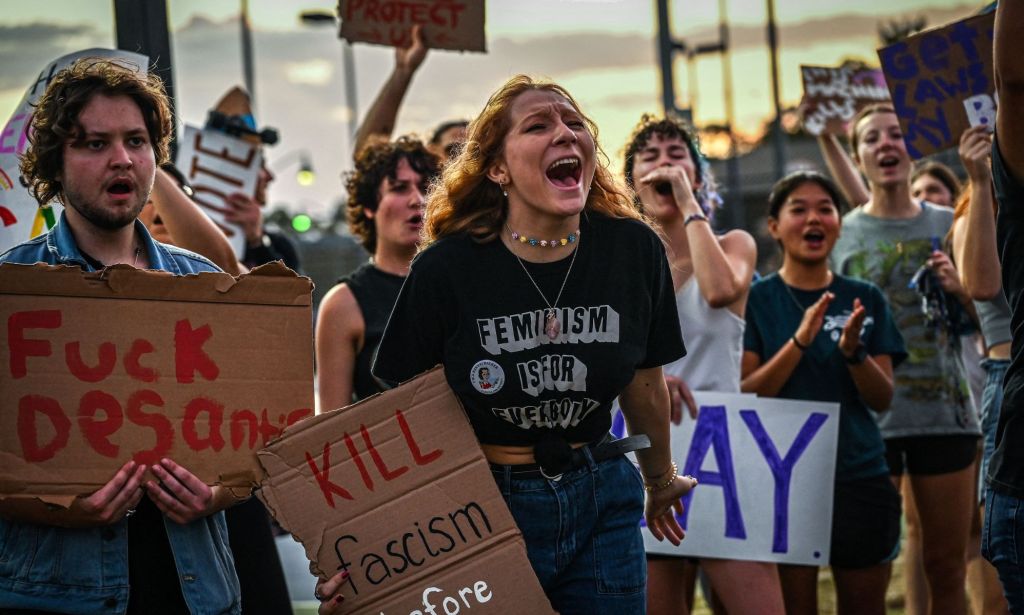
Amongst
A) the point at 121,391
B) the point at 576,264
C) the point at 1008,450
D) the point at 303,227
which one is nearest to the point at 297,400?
the point at 121,391

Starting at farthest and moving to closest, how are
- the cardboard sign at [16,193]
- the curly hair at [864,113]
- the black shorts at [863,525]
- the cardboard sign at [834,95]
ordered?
the cardboard sign at [834,95] < the curly hair at [864,113] < the black shorts at [863,525] < the cardboard sign at [16,193]

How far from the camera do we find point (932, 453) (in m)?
5.26

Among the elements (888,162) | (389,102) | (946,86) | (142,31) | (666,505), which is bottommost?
(666,505)

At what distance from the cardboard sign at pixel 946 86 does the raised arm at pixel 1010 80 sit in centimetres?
236

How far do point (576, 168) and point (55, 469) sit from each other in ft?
4.64

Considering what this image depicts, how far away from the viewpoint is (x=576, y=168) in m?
3.15

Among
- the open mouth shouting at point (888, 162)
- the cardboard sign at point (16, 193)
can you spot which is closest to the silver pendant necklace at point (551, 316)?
the cardboard sign at point (16, 193)

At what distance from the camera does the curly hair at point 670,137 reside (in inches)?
192

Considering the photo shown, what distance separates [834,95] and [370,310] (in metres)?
3.32

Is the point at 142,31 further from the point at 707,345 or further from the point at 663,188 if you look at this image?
the point at 707,345

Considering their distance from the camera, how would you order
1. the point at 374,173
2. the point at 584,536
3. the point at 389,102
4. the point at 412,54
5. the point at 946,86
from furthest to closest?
the point at 412,54
the point at 389,102
the point at 946,86
the point at 374,173
the point at 584,536

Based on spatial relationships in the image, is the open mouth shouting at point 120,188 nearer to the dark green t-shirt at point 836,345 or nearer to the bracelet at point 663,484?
the bracelet at point 663,484

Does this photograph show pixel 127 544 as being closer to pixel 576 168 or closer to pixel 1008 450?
pixel 576 168

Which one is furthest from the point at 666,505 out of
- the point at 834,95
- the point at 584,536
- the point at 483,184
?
the point at 834,95
